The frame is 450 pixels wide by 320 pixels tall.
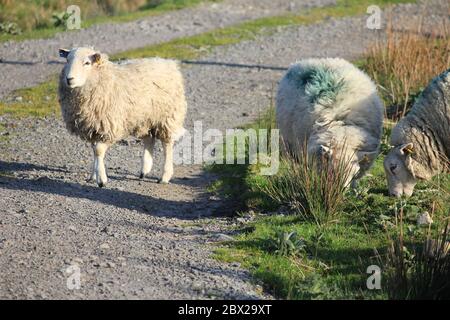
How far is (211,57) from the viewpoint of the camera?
15.9 m

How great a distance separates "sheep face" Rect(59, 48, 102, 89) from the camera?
8.99 m

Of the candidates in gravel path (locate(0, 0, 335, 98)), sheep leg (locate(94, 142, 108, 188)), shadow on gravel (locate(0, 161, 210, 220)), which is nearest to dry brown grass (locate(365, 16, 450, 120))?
shadow on gravel (locate(0, 161, 210, 220))

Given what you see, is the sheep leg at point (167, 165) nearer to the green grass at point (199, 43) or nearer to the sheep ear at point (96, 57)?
the sheep ear at point (96, 57)

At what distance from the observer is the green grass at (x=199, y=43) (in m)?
12.7

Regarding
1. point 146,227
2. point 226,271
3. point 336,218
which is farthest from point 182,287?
point 336,218

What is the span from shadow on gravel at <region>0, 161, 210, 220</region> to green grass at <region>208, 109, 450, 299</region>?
2.06 ft

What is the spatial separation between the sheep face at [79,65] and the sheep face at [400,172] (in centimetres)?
317

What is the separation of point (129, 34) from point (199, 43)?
1503 millimetres

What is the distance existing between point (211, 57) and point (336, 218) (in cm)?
800

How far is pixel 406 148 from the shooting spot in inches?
343

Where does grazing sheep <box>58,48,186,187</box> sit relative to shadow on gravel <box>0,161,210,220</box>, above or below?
above

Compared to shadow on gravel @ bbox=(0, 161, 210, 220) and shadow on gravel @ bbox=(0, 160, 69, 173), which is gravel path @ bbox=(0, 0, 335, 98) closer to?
shadow on gravel @ bbox=(0, 160, 69, 173)

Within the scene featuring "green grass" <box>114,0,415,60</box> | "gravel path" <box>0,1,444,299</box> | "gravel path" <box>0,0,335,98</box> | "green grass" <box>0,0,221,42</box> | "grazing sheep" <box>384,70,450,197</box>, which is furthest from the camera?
"green grass" <box>0,0,221,42</box>

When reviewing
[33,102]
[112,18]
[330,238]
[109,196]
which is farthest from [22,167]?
[112,18]
